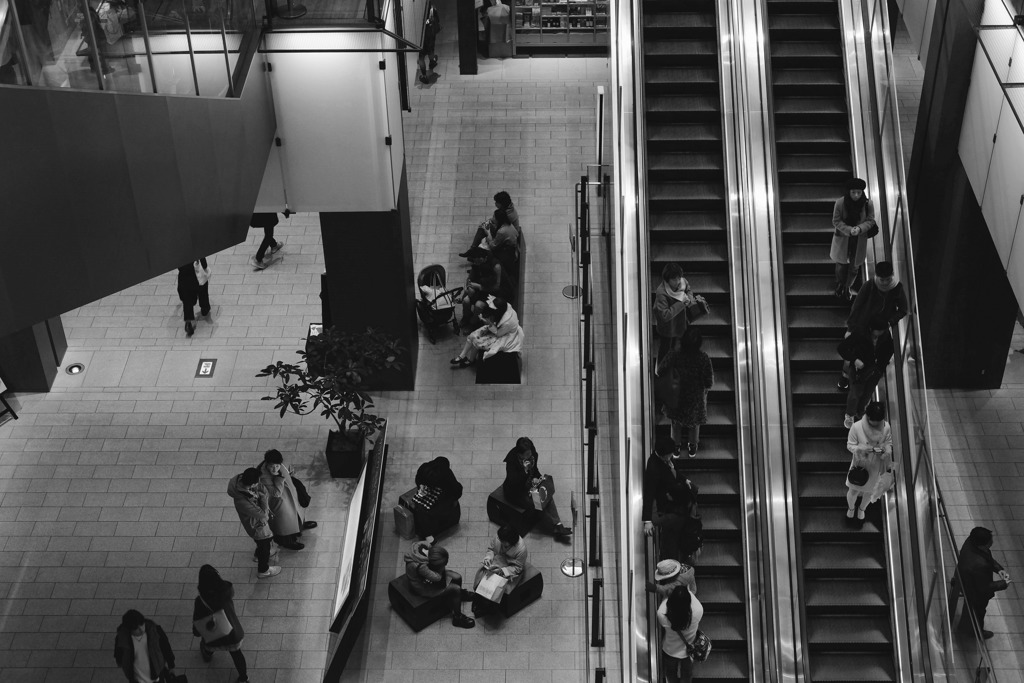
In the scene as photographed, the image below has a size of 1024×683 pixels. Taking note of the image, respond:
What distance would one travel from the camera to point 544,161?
1905cm

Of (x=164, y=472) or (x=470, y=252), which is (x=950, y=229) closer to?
(x=470, y=252)

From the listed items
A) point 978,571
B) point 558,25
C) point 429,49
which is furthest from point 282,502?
point 558,25

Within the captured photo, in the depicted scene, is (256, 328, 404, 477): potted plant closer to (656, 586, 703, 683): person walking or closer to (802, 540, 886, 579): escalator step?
(656, 586, 703, 683): person walking

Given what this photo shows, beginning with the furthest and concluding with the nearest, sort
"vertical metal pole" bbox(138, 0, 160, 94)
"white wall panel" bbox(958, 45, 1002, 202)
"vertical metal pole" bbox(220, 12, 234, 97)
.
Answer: "white wall panel" bbox(958, 45, 1002, 202), "vertical metal pole" bbox(220, 12, 234, 97), "vertical metal pole" bbox(138, 0, 160, 94)

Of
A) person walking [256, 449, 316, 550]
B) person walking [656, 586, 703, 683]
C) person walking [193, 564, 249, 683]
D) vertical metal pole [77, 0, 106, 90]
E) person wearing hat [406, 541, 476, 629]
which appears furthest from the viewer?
person walking [256, 449, 316, 550]

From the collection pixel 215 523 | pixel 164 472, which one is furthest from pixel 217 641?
pixel 164 472

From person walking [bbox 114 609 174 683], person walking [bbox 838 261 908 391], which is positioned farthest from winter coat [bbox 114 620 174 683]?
person walking [bbox 838 261 908 391]

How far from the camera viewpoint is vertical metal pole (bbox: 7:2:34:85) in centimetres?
743

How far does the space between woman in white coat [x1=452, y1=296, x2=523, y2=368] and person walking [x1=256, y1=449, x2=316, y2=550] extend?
127 inches

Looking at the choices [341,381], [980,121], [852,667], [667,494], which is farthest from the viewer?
[341,381]

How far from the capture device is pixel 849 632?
10.3 metres

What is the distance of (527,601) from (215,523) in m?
3.66

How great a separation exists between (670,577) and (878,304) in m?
2.90

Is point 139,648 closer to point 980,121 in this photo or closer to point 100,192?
point 100,192
